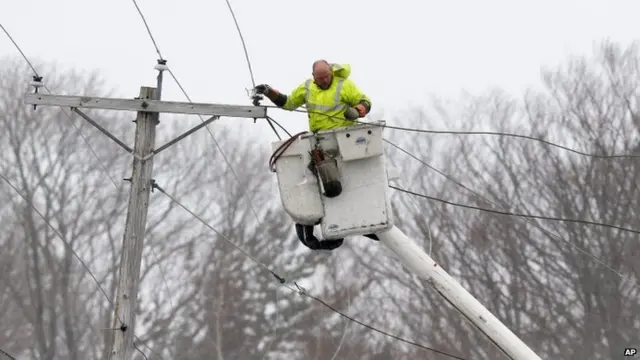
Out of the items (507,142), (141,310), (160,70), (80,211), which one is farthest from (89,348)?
(160,70)

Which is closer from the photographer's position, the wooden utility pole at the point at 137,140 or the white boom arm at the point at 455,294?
the white boom arm at the point at 455,294

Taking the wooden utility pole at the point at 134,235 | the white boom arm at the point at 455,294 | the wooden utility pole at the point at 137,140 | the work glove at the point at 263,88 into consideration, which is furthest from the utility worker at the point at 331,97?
the wooden utility pole at the point at 134,235

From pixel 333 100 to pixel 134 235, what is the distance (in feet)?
8.04

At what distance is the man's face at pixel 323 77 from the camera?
31.3 feet

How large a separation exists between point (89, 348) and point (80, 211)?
4170 millimetres

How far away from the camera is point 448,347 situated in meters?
32.0

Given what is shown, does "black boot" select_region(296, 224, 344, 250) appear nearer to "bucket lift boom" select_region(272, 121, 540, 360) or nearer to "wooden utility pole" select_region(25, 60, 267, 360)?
"bucket lift boom" select_region(272, 121, 540, 360)

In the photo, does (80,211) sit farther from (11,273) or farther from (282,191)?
(282,191)

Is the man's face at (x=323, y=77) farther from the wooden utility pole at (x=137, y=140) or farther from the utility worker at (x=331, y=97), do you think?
the wooden utility pole at (x=137, y=140)

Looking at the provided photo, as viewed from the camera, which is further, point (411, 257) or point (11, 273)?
point (11, 273)

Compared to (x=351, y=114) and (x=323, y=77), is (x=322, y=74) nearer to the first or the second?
(x=323, y=77)

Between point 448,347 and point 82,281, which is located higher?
point 82,281

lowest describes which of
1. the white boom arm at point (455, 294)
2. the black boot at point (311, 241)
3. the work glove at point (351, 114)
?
the white boom arm at point (455, 294)

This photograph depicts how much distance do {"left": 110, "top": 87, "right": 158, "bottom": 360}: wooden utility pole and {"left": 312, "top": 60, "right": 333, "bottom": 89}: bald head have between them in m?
1.88
